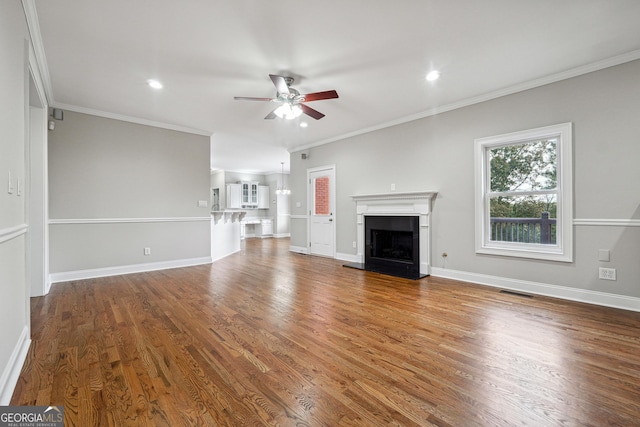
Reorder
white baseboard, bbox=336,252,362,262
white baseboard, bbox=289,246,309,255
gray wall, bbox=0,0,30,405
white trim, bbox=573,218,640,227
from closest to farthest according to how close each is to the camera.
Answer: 1. gray wall, bbox=0,0,30,405
2. white trim, bbox=573,218,640,227
3. white baseboard, bbox=336,252,362,262
4. white baseboard, bbox=289,246,309,255

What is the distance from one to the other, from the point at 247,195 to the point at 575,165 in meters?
9.58

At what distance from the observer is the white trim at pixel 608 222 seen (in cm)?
299

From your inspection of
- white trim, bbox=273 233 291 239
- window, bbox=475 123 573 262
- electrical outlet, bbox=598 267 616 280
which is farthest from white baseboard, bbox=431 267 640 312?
white trim, bbox=273 233 291 239

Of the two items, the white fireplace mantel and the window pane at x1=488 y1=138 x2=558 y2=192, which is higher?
the window pane at x1=488 y1=138 x2=558 y2=192

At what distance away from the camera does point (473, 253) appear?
4.14 metres

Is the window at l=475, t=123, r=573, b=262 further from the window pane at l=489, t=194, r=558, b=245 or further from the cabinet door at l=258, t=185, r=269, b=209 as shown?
the cabinet door at l=258, t=185, r=269, b=209

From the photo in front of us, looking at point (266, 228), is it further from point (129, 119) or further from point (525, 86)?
point (525, 86)

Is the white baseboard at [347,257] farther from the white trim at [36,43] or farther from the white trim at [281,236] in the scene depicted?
the white trim at [281,236]

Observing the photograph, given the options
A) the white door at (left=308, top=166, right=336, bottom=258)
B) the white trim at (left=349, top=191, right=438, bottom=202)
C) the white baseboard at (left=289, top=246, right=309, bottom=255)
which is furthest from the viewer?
the white baseboard at (left=289, top=246, right=309, bottom=255)

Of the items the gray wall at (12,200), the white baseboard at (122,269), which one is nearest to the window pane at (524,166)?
the gray wall at (12,200)

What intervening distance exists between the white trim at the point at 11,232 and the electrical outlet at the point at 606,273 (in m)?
5.09

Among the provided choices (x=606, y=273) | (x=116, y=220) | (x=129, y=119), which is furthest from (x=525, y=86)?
(x=116, y=220)

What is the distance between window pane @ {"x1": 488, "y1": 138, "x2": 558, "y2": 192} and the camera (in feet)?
11.8
